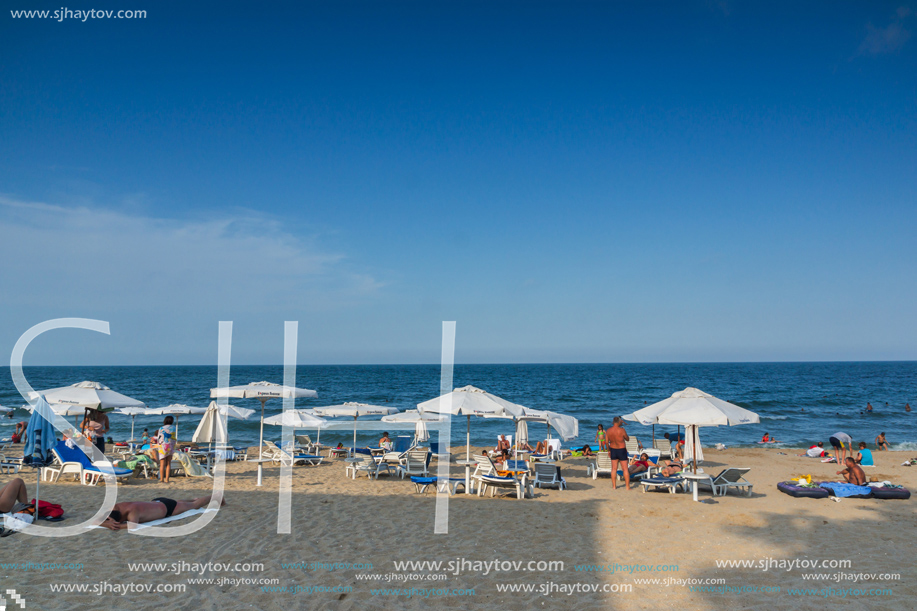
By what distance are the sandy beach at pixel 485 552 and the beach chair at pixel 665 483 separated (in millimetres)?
309

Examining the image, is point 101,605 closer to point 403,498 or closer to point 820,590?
point 403,498

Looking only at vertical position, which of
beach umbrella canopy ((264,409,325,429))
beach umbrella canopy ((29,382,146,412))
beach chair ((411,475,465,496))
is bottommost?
beach chair ((411,475,465,496))

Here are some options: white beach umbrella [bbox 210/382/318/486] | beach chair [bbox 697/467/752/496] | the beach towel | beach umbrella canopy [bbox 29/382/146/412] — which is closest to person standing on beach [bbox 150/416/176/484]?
white beach umbrella [bbox 210/382/318/486]

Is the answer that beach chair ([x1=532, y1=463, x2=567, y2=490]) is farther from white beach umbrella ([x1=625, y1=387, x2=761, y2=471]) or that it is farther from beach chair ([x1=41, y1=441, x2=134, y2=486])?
beach chair ([x1=41, y1=441, x2=134, y2=486])

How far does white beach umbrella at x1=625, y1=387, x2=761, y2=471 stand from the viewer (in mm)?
10641

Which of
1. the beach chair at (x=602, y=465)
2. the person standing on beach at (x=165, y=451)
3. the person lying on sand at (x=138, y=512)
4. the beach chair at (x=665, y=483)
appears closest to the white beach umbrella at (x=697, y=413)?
the beach chair at (x=665, y=483)

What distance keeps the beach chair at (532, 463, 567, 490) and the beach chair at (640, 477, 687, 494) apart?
1.68 metres

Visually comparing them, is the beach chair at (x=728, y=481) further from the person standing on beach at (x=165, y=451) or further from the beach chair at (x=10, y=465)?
the beach chair at (x=10, y=465)

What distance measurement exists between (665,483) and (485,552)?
5251 mm

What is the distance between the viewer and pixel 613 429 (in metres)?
11.6

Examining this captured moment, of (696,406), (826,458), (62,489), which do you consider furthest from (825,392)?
(62,489)

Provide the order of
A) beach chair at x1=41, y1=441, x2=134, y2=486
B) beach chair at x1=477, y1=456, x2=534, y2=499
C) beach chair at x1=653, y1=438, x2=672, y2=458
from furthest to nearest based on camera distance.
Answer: beach chair at x1=653, y1=438, x2=672, y2=458, beach chair at x1=41, y1=441, x2=134, y2=486, beach chair at x1=477, y1=456, x2=534, y2=499

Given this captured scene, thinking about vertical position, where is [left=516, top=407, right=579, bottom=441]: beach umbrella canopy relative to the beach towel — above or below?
above

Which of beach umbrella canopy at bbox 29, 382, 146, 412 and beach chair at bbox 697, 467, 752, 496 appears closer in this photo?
beach chair at bbox 697, 467, 752, 496
